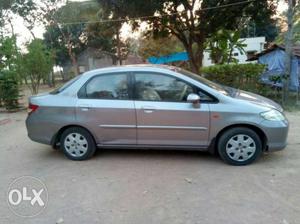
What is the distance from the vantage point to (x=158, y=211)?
3.40 m

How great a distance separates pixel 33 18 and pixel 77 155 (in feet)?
88.7

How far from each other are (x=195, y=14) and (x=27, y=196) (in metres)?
15.1

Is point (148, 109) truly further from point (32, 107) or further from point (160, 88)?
point (32, 107)

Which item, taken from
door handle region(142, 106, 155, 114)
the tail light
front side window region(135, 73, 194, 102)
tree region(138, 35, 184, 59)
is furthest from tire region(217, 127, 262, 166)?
tree region(138, 35, 184, 59)

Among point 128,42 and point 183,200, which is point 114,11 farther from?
point 128,42

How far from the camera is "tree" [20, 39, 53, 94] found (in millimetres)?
11000

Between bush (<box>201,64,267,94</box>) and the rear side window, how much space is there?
7.13 meters

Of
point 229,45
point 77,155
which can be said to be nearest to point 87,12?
point 229,45

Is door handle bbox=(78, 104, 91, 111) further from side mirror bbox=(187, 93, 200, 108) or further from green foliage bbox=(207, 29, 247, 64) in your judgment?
green foliage bbox=(207, 29, 247, 64)

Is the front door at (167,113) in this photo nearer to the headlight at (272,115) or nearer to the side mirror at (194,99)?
the side mirror at (194,99)

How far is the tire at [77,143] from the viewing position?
5066 millimetres

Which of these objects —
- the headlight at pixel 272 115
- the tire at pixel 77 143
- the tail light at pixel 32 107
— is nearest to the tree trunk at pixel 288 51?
the headlight at pixel 272 115

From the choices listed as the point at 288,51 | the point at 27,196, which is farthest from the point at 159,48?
the point at 27,196

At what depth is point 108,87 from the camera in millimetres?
4980
